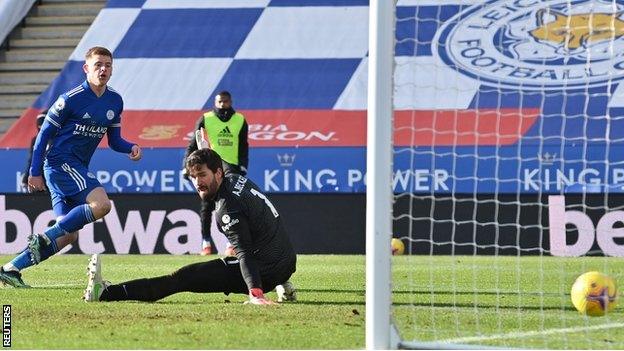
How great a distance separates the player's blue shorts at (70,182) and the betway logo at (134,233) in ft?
19.6

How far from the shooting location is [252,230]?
793 cm

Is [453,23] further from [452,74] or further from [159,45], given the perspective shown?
[159,45]

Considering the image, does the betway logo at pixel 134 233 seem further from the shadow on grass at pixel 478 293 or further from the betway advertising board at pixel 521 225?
the shadow on grass at pixel 478 293

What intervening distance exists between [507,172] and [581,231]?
191 cm

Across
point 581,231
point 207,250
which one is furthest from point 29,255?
point 581,231

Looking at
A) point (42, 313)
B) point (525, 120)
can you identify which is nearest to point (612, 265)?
point (525, 120)

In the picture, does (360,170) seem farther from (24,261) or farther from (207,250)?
(24,261)

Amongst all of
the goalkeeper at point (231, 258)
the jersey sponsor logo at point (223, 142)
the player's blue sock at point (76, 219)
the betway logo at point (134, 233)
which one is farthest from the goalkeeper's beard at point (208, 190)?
the betway logo at point (134, 233)

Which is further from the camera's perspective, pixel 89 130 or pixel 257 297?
pixel 89 130

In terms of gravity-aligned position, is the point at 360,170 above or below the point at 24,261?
above

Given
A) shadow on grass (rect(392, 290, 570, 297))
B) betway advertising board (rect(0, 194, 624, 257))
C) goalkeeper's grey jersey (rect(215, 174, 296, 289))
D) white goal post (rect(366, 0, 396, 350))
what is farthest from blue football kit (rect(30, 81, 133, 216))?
betway advertising board (rect(0, 194, 624, 257))

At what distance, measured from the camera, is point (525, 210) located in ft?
47.0

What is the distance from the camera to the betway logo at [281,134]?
17250mm

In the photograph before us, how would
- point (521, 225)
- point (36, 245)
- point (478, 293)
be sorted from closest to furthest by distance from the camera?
point (36, 245)
point (478, 293)
point (521, 225)
